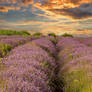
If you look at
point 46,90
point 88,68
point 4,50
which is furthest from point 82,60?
point 4,50

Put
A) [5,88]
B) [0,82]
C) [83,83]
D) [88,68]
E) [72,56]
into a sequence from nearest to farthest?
[5,88] → [0,82] → [83,83] → [88,68] → [72,56]

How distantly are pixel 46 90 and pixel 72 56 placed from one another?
3.29 metres

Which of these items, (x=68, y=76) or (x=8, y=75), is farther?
(x=68, y=76)

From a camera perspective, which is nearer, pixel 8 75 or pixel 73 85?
pixel 8 75

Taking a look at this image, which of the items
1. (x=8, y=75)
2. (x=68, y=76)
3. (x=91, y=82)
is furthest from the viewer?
(x=68, y=76)

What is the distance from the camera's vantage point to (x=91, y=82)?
3.18 m

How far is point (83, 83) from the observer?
3.42 meters

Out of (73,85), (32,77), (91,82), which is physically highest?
(32,77)

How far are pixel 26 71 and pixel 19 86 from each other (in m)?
0.72

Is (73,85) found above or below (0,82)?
below

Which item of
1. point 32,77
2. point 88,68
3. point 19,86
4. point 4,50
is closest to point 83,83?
point 88,68

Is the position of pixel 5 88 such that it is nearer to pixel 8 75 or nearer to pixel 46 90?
pixel 8 75

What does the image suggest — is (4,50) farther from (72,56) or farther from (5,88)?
(5,88)

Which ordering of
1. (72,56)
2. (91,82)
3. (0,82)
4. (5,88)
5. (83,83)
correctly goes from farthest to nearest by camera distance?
(72,56)
(83,83)
(91,82)
(0,82)
(5,88)
